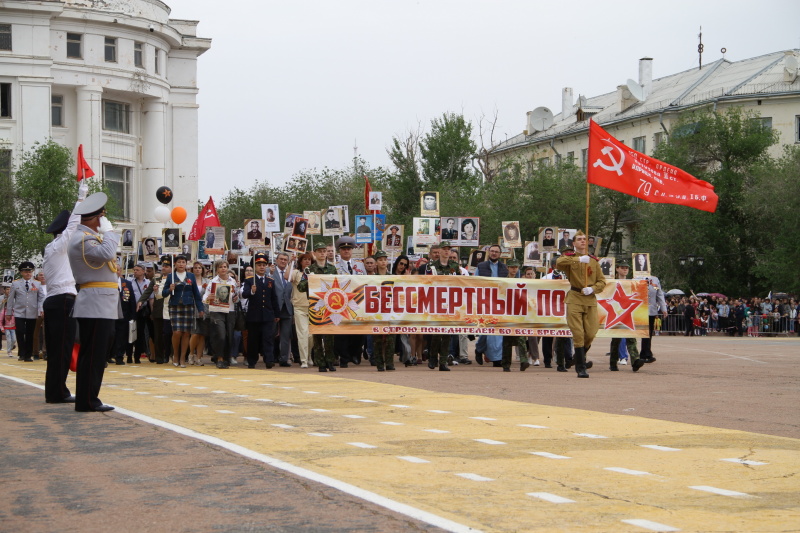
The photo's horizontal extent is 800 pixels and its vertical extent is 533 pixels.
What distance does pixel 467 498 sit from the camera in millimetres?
6812

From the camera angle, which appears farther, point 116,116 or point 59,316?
point 116,116

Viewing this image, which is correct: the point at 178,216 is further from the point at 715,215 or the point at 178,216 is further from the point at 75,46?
the point at 715,215

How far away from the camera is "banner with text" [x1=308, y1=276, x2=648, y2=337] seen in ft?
67.4

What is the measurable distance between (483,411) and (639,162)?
34.3 feet

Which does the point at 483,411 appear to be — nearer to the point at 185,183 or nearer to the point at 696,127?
the point at 696,127

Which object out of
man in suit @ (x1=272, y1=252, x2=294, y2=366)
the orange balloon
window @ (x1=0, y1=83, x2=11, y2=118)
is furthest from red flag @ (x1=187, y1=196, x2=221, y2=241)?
window @ (x1=0, y1=83, x2=11, y2=118)

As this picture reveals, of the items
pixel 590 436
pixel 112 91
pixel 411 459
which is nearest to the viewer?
pixel 411 459

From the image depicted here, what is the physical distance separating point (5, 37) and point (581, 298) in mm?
55307

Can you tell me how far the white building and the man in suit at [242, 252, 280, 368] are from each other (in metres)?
43.3

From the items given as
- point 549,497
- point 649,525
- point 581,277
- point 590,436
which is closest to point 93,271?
point 590,436

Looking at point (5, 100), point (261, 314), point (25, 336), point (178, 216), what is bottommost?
point (25, 336)

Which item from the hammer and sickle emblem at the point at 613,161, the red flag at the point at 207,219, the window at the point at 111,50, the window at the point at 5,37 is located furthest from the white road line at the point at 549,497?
the window at the point at 111,50

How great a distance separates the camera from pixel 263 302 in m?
21.5

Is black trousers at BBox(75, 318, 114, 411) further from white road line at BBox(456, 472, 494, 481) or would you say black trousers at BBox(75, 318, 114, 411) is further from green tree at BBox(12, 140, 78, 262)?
green tree at BBox(12, 140, 78, 262)
